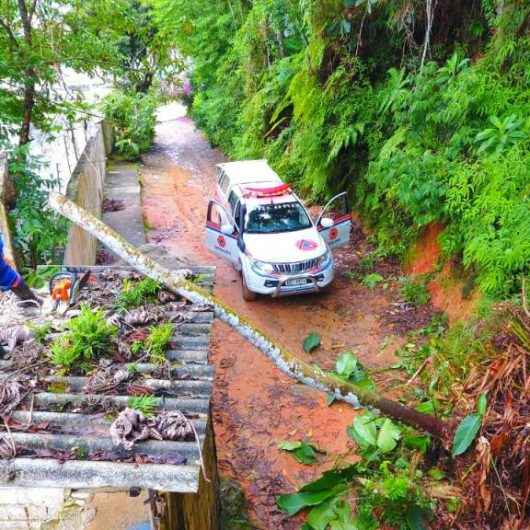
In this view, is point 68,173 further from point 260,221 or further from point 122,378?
point 122,378

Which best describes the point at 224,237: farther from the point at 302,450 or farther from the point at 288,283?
the point at 302,450

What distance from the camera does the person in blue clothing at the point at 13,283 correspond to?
399 cm

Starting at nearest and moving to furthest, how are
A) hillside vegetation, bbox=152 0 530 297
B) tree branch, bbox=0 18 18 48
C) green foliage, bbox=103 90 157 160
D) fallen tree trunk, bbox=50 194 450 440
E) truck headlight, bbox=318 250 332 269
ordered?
fallen tree trunk, bbox=50 194 450 440 < tree branch, bbox=0 18 18 48 < hillside vegetation, bbox=152 0 530 297 < truck headlight, bbox=318 250 332 269 < green foliage, bbox=103 90 157 160

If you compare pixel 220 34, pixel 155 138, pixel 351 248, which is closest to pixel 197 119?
pixel 155 138

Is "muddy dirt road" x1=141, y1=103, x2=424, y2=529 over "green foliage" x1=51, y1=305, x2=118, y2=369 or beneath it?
beneath

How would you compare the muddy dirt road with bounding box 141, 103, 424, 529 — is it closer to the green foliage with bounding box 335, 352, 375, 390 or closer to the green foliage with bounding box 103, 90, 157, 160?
the green foliage with bounding box 335, 352, 375, 390

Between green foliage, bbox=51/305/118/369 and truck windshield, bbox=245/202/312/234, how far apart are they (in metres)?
5.96

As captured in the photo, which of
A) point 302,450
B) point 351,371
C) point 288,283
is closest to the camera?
point 302,450

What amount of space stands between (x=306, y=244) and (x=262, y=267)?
0.95 meters

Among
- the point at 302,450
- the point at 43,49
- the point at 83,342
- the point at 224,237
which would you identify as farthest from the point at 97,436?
the point at 43,49

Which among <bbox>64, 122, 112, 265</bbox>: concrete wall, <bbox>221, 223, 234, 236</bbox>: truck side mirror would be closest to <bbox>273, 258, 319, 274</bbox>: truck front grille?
<bbox>221, 223, 234, 236</bbox>: truck side mirror

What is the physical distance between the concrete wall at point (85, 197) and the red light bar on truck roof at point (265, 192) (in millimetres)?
3216

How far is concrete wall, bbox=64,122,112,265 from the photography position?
8171mm

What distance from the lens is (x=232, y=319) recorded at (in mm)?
4344
